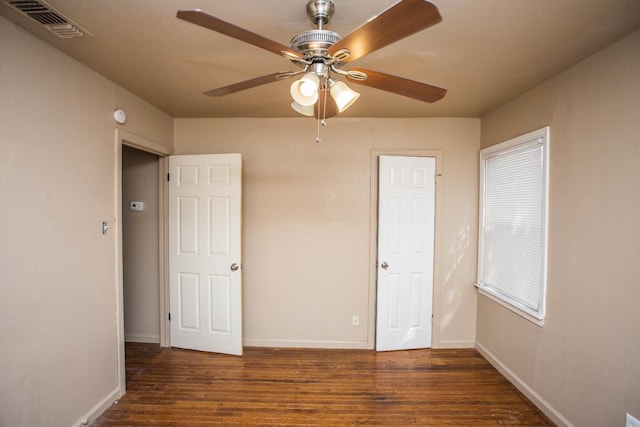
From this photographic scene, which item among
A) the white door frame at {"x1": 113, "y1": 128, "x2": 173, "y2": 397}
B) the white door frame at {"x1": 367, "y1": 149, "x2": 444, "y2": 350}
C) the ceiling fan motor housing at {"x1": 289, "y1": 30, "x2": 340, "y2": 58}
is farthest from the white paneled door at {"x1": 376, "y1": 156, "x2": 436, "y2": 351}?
the white door frame at {"x1": 113, "y1": 128, "x2": 173, "y2": 397}

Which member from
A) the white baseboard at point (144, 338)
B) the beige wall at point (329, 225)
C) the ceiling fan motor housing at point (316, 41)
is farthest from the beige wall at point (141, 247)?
the ceiling fan motor housing at point (316, 41)

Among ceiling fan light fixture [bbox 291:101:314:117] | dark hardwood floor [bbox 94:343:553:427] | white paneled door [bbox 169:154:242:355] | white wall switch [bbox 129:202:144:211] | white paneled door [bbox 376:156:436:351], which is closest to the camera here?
ceiling fan light fixture [bbox 291:101:314:117]

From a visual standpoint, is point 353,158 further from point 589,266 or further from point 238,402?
point 238,402

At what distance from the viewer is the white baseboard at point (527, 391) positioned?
6.54ft

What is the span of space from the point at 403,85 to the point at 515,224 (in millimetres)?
1960

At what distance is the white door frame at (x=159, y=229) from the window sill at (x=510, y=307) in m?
3.30

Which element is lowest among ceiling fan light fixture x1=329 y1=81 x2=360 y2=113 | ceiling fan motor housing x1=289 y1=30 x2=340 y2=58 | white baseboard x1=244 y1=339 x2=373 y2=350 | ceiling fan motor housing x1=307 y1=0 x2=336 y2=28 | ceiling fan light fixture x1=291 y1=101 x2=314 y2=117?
white baseboard x1=244 y1=339 x2=373 y2=350

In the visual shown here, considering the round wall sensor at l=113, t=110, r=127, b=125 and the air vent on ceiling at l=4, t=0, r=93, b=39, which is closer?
the air vent on ceiling at l=4, t=0, r=93, b=39

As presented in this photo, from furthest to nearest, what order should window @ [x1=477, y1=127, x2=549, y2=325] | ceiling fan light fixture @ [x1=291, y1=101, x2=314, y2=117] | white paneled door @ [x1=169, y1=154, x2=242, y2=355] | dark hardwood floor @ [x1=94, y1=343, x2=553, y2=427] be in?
white paneled door @ [x1=169, y1=154, x2=242, y2=355] < window @ [x1=477, y1=127, x2=549, y2=325] < dark hardwood floor @ [x1=94, y1=343, x2=553, y2=427] < ceiling fan light fixture @ [x1=291, y1=101, x2=314, y2=117]

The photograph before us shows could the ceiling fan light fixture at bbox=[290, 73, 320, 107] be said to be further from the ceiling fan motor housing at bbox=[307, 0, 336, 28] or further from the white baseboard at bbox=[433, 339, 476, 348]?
the white baseboard at bbox=[433, 339, 476, 348]

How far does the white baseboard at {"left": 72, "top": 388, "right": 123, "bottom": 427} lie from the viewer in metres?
1.91

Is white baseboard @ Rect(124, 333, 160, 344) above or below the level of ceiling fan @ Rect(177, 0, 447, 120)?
below

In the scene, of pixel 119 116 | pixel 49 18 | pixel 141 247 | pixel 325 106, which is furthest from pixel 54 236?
pixel 325 106

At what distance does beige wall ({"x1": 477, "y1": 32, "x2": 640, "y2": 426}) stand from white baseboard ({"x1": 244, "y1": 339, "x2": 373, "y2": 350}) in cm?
146
